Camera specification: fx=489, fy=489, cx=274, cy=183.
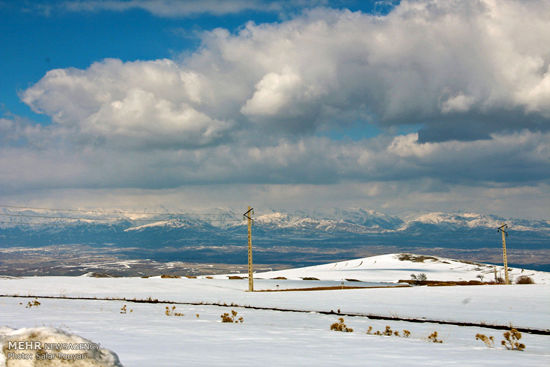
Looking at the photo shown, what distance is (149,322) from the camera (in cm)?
2050

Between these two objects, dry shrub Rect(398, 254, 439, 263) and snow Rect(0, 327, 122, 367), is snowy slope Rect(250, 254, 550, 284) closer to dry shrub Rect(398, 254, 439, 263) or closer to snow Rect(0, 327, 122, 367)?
dry shrub Rect(398, 254, 439, 263)

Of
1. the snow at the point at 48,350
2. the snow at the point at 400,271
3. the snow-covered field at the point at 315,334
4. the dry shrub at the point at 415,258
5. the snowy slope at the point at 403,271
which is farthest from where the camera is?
the dry shrub at the point at 415,258

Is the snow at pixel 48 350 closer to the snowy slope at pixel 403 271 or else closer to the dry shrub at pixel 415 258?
the snowy slope at pixel 403 271

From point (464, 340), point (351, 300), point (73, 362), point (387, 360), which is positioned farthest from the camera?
point (351, 300)

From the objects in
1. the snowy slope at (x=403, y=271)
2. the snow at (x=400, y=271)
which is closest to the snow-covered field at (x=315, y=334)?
the snowy slope at (x=403, y=271)

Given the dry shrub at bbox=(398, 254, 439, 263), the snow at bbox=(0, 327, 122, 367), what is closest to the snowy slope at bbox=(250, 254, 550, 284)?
the dry shrub at bbox=(398, 254, 439, 263)

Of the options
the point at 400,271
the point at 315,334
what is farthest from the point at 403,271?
the point at 315,334

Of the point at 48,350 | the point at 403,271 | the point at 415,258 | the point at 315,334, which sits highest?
the point at 415,258

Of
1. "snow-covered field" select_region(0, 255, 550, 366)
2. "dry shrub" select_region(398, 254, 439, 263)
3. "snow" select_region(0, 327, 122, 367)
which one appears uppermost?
"dry shrub" select_region(398, 254, 439, 263)

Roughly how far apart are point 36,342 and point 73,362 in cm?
71

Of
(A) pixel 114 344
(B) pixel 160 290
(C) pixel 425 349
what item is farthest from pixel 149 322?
(B) pixel 160 290

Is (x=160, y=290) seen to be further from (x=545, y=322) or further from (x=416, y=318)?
(x=545, y=322)

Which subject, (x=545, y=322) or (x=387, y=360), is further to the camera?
(x=545, y=322)

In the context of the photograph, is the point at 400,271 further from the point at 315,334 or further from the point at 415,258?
the point at 315,334
